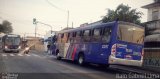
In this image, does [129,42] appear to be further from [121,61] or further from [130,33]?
[121,61]

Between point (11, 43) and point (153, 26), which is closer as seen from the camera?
point (153, 26)

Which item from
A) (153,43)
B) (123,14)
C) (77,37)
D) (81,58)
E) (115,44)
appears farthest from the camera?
(123,14)

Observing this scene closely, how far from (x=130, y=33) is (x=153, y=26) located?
12.8m

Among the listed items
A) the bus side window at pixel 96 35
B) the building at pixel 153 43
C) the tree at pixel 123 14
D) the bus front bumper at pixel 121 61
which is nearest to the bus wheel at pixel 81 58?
the bus side window at pixel 96 35

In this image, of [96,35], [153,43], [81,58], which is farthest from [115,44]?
[153,43]

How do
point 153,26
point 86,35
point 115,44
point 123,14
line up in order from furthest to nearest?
1. point 123,14
2. point 153,26
3. point 86,35
4. point 115,44

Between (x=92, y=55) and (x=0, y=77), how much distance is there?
7.96 metres

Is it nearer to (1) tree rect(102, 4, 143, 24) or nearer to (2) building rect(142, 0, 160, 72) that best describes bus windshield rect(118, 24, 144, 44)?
(2) building rect(142, 0, 160, 72)

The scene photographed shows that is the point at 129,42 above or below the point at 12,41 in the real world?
below

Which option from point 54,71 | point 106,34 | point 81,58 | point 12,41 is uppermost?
point 106,34

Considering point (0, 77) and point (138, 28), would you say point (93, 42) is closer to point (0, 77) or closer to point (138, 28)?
point (138, 28)

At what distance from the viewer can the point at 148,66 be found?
72.9ft

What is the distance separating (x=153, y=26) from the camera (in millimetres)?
27250

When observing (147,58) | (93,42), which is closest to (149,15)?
Answer: (147,58)
